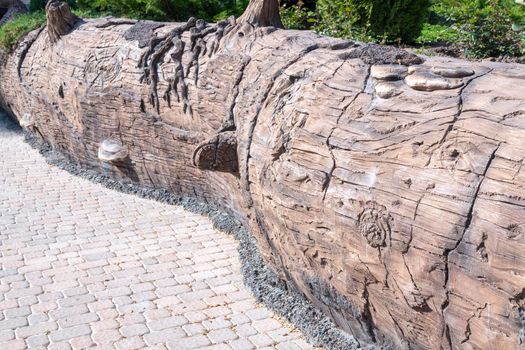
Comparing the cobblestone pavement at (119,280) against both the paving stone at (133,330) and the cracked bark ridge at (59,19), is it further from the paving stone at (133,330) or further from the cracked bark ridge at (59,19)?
the cracked bark ridge at (59,19)

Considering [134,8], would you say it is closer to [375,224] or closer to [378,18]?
[378,18]

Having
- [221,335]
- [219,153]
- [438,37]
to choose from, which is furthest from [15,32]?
[221,335]

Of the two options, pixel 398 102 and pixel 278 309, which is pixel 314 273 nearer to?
pixel 278 309

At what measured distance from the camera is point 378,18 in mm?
8297

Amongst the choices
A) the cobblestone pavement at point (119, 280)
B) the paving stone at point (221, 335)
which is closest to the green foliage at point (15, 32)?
the cobblestone pavement at point (119, 280)

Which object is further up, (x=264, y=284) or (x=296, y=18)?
(x=296, y=18)

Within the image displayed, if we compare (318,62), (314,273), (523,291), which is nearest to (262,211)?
(314,273)

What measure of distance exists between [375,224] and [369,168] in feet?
1.02

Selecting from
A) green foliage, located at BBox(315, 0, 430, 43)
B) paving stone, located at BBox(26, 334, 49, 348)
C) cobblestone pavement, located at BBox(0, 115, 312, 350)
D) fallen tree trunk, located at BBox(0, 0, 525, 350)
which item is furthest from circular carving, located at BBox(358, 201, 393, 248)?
green foliage, located at BBox(315, 0, 430, 43)

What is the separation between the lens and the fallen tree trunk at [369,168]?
2.63 metres

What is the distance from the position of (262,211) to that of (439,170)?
1.75m

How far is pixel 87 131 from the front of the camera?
757cm

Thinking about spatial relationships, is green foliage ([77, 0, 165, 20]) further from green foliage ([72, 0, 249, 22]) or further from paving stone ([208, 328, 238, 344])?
paving stone ([208, 328, 238, 344])

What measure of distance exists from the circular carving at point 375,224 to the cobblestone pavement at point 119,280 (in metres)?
1.07
